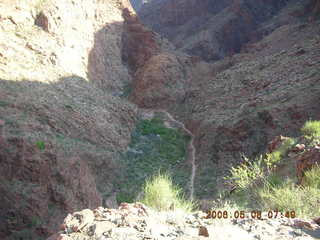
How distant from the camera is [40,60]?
56.4 ft

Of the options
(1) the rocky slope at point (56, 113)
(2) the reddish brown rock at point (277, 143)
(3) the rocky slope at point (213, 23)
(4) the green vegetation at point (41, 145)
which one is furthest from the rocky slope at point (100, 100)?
(3) the rocky slope at point (213, 23)

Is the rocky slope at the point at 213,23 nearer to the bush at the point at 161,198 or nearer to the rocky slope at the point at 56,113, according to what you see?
the rocky slope at the point at 56,113

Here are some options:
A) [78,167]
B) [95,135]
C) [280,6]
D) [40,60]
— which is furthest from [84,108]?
[280,6]

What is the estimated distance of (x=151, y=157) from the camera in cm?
1780

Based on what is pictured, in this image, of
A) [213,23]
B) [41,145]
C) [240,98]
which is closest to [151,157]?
[240,98]

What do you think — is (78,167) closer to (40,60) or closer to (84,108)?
(84,108)

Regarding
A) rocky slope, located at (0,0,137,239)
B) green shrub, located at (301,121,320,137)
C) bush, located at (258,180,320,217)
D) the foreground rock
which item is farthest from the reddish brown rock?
the foreground rock

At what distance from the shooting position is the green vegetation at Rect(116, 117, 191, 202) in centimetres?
1458

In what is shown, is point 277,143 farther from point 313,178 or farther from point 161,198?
point 161,198

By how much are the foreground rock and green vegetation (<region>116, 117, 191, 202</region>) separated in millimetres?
8044

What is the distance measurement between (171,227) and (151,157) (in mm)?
13408

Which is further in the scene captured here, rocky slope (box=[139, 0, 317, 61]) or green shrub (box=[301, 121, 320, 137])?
rocky slope (box=[139, 0, 317, 61])

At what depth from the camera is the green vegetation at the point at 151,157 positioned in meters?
14.6
